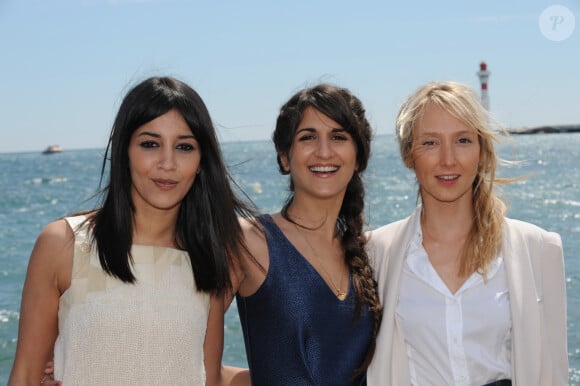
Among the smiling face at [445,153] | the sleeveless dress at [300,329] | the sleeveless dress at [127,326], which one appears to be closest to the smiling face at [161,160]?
the sleeveless dress at [127,326]

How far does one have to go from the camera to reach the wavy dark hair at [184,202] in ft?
11.3

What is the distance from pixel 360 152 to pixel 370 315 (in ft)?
2.91

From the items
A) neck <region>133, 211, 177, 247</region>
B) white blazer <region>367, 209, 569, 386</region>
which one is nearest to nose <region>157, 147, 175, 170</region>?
neck <region>133, 211, 177, 247</region>

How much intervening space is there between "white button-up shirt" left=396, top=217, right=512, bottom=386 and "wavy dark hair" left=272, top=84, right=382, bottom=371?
0.21 metres

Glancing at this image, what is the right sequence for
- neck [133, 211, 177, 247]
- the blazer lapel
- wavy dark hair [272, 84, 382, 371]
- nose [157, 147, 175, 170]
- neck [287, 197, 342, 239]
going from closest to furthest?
nose [157, 147, 175, 170] → neck [133, 211, 177, 247] → the blazer lapel → wavy dark hair [272, 84, 382, 371] → neck [287, 197, 342, 239]

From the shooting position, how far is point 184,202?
3746 millimetres

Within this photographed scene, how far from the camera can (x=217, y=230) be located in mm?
3725

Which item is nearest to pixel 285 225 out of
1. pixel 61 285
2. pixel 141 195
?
pixel 141 195

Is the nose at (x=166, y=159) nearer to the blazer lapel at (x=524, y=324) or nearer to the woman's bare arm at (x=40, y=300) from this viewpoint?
the woman's bare arm at (x=40, y=300)

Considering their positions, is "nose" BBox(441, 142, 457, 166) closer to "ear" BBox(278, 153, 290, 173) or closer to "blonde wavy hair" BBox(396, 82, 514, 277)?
"blonde wavy hair" BBox(396, 82, 514, 277)

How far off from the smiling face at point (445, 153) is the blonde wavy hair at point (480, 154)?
44mm

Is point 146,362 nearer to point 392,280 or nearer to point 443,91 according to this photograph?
point 392,280

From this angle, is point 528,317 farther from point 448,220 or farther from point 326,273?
point 326,273

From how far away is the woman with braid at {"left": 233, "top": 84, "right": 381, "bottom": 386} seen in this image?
12.6 feet
